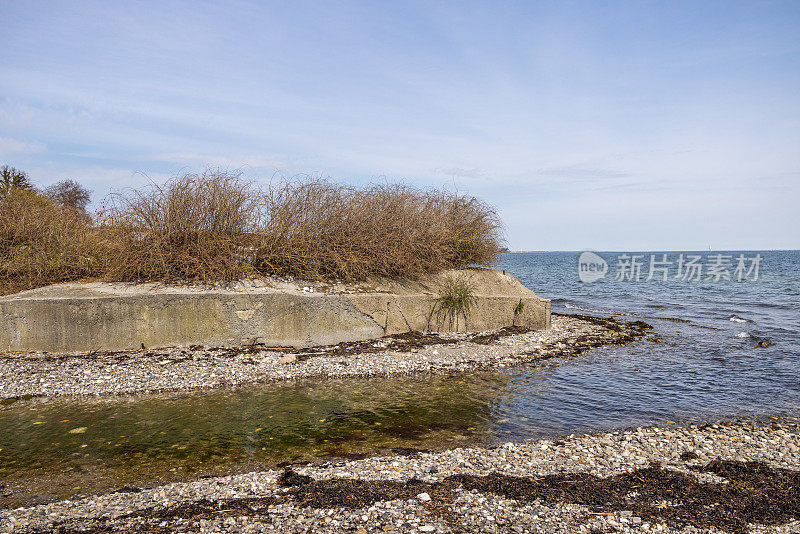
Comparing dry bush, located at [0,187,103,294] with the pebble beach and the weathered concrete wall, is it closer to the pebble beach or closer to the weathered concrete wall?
the weathered concrete wall

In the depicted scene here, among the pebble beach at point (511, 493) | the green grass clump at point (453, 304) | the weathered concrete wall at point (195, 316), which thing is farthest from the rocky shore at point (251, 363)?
the pebble beach at point (511, 493)

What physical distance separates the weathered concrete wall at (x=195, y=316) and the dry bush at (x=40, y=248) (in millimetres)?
1268

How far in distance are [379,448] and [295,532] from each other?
A: 2.65 meters

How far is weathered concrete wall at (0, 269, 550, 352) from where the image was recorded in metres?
11.9

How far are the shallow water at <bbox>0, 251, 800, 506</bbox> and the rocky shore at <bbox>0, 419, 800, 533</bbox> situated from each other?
2.36 feet

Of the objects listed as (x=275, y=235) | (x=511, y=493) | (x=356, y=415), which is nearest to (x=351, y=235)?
(x=275, y=235)

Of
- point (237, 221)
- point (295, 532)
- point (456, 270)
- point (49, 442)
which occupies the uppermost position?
point (237, 221)

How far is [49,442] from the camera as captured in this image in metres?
7.48

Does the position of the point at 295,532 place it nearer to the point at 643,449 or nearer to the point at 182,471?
the point at 182,471

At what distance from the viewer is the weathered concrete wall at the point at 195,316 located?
11.9 meters

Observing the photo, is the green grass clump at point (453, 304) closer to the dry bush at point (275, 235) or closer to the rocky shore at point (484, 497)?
the dry bush at point (275, 235)

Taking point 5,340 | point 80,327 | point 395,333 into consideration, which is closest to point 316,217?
point 395,333

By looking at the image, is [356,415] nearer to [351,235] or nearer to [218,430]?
[218,430]

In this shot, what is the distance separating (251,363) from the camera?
11594mm
